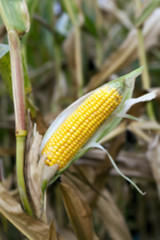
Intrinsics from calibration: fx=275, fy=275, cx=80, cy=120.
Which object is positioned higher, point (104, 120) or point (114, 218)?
point (104, 120)

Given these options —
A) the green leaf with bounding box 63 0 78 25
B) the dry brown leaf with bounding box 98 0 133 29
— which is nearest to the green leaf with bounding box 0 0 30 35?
the green leaf with bounding box 63 0 78 25

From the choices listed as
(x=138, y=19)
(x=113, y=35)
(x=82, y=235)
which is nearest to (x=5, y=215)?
(x=82, y=235)

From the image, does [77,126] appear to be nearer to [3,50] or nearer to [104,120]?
[104,120]

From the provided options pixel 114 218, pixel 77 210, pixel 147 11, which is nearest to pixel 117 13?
pixel 147 11

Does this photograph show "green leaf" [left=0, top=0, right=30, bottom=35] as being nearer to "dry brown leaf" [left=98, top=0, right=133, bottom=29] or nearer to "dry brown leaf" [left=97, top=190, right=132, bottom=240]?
"dry brown leaf" [left=97, top=190, right=132, bottom=240]

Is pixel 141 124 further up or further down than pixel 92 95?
further down

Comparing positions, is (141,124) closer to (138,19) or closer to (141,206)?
(138,19)
